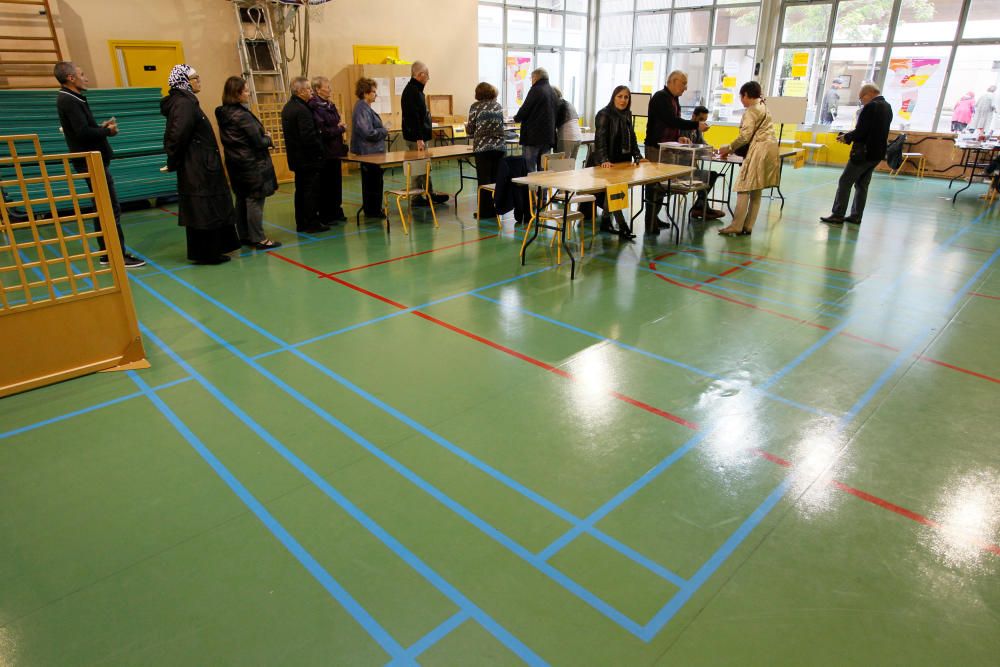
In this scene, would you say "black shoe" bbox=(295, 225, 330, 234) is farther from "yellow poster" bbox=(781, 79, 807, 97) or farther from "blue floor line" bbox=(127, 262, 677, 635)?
"yellow poster" bbox=(781, 79, 807, 97)

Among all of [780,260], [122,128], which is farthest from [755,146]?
[122,128]

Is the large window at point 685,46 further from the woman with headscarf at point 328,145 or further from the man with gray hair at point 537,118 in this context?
the woman with headscarf at point 328,145

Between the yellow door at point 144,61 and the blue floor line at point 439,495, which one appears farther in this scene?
the yellow door at point 144,61

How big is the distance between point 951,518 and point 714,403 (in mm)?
1208

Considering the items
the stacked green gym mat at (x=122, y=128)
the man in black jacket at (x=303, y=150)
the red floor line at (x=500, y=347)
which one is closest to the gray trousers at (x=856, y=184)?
the red floor line at (x=500, y=347)

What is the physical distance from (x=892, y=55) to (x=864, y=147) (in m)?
7.23

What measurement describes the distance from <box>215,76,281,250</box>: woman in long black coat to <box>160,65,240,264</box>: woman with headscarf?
304 millimetres

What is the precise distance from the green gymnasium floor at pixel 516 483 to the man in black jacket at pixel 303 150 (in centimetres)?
201

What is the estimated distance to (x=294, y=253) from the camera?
21.2ft

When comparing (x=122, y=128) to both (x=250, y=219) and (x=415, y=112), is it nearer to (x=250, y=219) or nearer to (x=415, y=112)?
(x=250, y=219)

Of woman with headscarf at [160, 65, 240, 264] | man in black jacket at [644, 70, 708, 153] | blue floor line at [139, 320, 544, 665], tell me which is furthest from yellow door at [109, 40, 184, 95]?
blue floor line at [139, 320, 544, 665]

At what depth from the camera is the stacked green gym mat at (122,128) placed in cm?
727

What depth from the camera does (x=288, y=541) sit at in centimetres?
252

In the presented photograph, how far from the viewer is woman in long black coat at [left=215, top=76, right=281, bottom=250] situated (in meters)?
5.74
